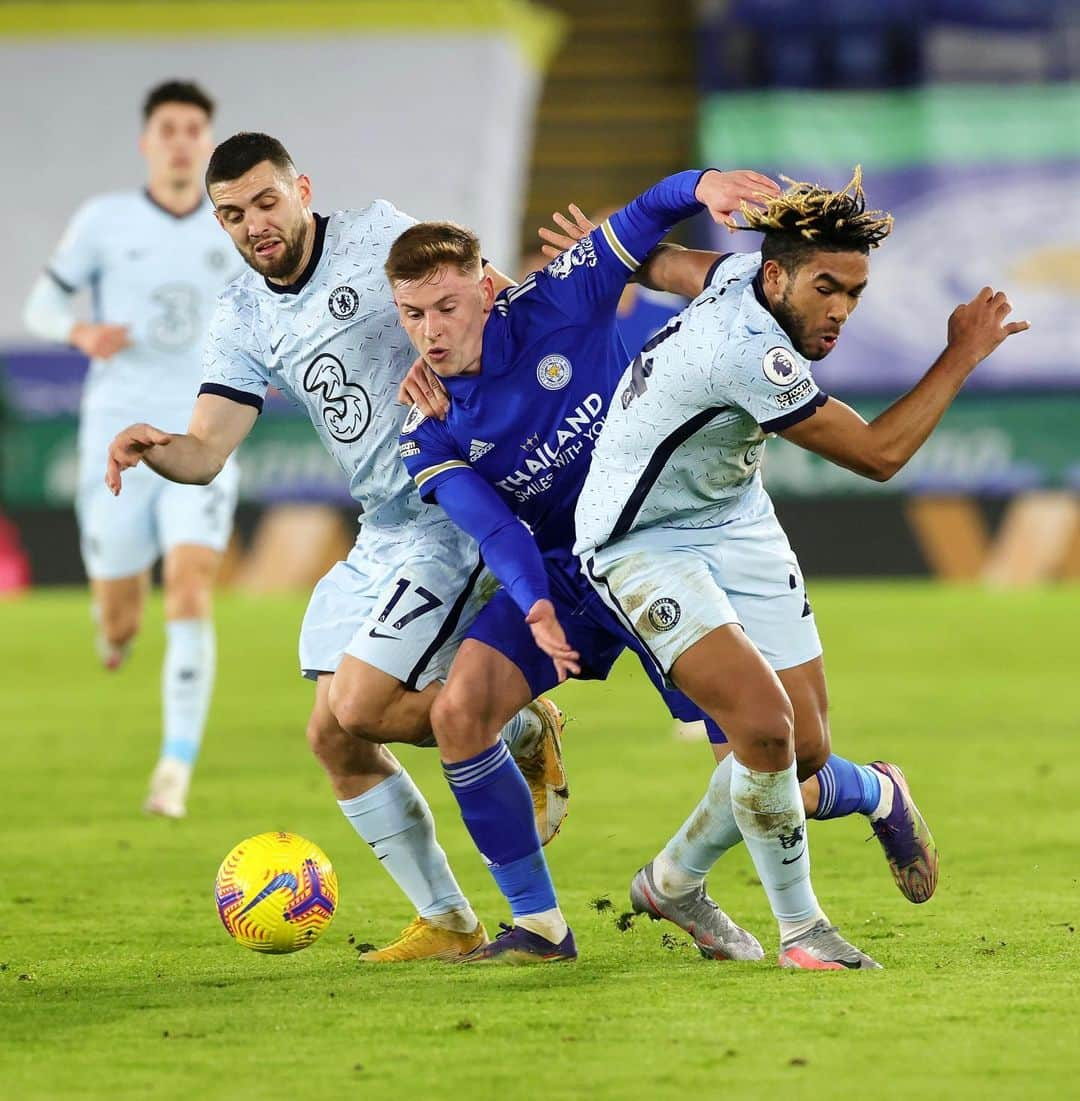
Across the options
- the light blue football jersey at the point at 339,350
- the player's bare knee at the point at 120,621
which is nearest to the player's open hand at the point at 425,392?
the light blue football jersey at the point at 339,350

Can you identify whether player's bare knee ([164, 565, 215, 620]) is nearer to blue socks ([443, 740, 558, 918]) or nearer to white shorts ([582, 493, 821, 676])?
blue socks ([443, 740, 558, 918])

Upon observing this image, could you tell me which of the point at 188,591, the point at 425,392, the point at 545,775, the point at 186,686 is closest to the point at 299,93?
the point at 188,591

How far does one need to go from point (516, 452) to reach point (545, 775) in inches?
43.1

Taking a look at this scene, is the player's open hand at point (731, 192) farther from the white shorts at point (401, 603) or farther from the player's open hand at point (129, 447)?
the player's open hand at point (129, 447)

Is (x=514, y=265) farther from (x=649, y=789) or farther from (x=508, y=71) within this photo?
(x=649, y=789)

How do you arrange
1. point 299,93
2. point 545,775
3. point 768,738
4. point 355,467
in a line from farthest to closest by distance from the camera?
point 299,93, point 545,775, point 355,467, point 768,738

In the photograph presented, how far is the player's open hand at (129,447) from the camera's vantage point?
504cm

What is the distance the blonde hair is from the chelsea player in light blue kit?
15.3 inches

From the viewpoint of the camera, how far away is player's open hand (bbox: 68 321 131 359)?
800cm

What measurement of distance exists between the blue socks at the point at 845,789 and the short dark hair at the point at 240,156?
2.11m

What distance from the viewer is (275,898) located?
5.02 m

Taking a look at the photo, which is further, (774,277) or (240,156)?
(240,156)

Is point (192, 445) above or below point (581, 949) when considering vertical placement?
above

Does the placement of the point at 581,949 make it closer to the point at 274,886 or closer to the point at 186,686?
the point at 274,886
